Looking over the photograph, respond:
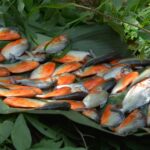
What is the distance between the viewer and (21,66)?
7.19 ft

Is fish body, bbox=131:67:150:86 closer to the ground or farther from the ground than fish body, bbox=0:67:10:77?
farther from the ground

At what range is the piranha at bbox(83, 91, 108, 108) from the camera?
1.97 m

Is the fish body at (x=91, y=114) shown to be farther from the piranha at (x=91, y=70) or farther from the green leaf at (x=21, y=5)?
the green leaf at (x=21, y=5)

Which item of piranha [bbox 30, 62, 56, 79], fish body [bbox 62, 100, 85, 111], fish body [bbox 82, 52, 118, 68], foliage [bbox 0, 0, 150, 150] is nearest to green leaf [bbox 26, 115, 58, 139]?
foliage [bbox 0, 0, 150, 150]

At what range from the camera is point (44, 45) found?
7.55ft

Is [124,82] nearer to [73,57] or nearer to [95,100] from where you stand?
[95,100]

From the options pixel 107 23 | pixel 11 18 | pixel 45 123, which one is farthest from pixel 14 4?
pixel 45 123

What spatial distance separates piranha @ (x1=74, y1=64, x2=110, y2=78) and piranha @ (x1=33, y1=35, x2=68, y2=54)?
6.5 inches

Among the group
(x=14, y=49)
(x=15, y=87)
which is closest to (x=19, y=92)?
(x=15, y=87)

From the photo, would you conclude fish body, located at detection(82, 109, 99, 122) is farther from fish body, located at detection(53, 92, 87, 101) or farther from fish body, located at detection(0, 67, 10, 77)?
fish body, located at detection(0, 67, 10, 77)

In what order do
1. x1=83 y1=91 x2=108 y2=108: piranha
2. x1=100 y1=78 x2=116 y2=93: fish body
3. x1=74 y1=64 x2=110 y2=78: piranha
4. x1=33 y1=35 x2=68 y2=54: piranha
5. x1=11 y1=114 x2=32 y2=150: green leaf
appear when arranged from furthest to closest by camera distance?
1. x1=33 y1=35 x2=68 y2=54: piranha
2. x1=74 y1=64 x2=110 y2=78: piranha
3. x1=100 y1=78 x2=116 y2=93: fish body
4. x1=83 y1=91 x2=108 y2=108: piranha
5. x1=11 y1=114 x2=32 y2=150: green leaf

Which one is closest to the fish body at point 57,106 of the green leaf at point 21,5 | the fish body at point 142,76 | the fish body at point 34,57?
the fish body at point 142,76

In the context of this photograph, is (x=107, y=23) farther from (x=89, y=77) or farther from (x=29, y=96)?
(x=29, y=96)

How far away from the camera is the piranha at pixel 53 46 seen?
2.29 m
